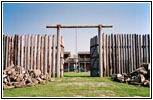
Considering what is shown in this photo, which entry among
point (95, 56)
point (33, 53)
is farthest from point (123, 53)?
point (33, 53)

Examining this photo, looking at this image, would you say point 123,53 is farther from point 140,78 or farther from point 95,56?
point 140,78

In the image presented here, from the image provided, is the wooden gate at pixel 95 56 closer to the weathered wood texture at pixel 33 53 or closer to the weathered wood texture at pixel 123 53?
the weathered wood texture at pixel 123 53

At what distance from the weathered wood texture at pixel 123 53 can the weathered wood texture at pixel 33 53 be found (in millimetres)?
3449

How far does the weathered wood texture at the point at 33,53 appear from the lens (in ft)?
35.2

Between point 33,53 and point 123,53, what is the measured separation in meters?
6.23

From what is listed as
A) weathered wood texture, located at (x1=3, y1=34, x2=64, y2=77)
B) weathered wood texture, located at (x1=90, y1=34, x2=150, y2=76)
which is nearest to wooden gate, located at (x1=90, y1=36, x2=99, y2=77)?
weathered wood texture, located at (x1=90, y1=34, x2=150, y2=76)

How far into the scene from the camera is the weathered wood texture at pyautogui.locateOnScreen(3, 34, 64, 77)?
10.7m

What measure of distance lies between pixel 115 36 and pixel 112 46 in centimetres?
73

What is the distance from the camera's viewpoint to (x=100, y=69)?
10.8 m

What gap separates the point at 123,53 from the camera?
1089cm

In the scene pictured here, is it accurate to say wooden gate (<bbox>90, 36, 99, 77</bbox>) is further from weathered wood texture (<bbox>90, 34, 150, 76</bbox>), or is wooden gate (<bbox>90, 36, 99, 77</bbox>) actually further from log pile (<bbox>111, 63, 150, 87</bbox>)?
log pile (<bbox>111, 63, 150, 87</bbox>)

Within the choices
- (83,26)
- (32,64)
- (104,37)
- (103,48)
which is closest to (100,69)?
(103,48)

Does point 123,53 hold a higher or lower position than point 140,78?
higher

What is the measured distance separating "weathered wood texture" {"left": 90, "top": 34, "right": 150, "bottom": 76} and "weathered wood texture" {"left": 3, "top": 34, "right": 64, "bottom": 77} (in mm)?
3449
